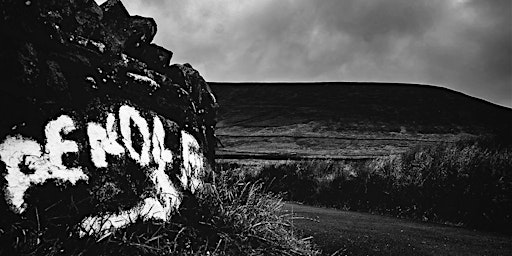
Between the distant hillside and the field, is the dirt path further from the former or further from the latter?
the distant hillside

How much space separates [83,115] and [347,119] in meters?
14.3

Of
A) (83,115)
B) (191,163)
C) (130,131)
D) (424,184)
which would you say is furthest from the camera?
(424,184)

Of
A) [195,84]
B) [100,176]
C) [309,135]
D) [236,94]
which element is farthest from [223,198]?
[236,94]

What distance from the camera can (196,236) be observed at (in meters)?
3.83

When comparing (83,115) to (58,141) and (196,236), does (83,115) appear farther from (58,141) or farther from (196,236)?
(196,236)

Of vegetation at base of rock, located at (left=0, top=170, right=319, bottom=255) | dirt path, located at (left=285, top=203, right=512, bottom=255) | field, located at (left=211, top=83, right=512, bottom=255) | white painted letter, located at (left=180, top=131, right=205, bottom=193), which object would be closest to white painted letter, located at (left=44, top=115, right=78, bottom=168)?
vegetation at base of rock, located at (left=0, top=170, right=319, bottom=255)

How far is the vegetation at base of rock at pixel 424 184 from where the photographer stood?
7609mm

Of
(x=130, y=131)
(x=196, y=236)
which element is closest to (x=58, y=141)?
(x=130, y=131)

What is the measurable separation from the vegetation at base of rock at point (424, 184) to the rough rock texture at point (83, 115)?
4911mm

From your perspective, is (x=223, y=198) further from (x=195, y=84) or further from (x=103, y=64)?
(x=103, y=64)

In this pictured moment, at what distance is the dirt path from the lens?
5.59 m

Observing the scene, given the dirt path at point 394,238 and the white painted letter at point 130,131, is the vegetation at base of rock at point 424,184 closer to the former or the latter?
the dirt path at point 394,238

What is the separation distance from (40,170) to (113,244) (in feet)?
2.07

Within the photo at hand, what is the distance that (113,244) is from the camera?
324 cm
